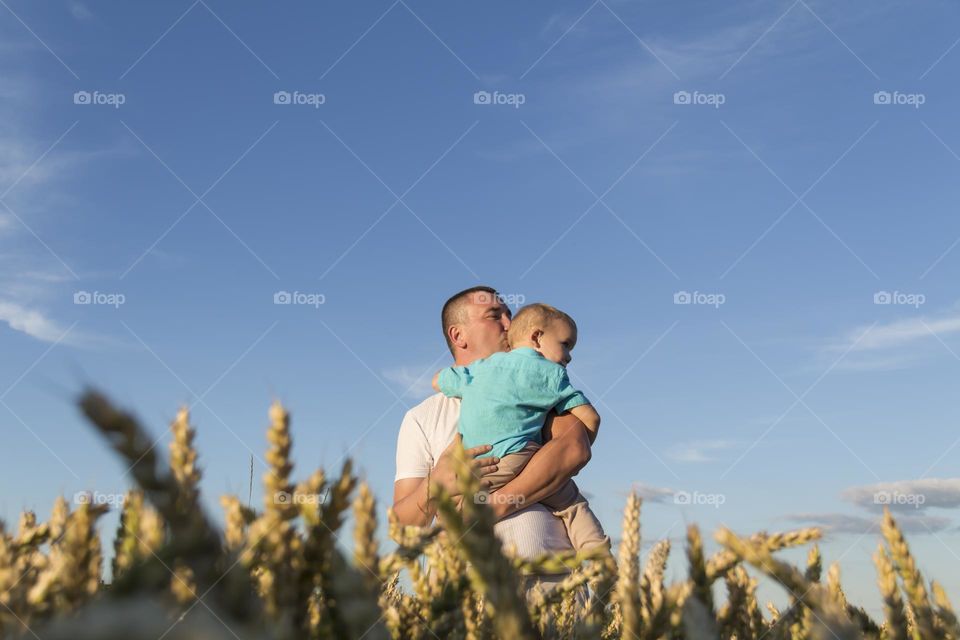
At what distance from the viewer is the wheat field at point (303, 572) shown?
2.06 feet

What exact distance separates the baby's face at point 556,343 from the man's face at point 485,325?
38.2 inches

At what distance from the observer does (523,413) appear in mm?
6914

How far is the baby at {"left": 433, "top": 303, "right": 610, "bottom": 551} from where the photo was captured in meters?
6.80

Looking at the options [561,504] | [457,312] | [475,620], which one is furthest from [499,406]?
[475,620]

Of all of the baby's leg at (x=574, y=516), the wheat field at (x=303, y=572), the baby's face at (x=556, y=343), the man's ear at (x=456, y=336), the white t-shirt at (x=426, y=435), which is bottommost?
the wheat field at (x=303, y=572)

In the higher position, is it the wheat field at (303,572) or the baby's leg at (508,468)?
the baby's leg at (508,468)

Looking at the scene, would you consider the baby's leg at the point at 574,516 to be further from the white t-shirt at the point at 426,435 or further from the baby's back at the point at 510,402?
the baby's back at the point at 510,402

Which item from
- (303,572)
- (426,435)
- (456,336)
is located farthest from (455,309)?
(303,572)

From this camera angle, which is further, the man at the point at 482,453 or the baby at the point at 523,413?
the baby at the point at 523,413

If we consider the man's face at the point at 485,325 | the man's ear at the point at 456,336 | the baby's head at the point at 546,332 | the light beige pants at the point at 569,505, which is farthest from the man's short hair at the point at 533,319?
the light beige pants at the point at 569,505

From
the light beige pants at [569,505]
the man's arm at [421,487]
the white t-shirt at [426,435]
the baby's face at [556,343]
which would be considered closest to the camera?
the man's arm at [421,487]

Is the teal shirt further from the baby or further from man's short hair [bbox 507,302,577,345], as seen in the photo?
man's short hair [bbox 507,302,577,345]

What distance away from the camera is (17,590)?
0.96 meters

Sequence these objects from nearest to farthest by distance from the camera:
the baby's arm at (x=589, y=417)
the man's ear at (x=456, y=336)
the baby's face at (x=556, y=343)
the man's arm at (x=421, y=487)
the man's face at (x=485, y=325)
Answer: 1. the man's arm at (x=421, y=487)
2. the baby's arm at (x=589, y=417)
3. the baby's face at (x=556, y=343)
4. the man's face at (x=485, y=325)
5. the man's ear at (x=456, y=336)
